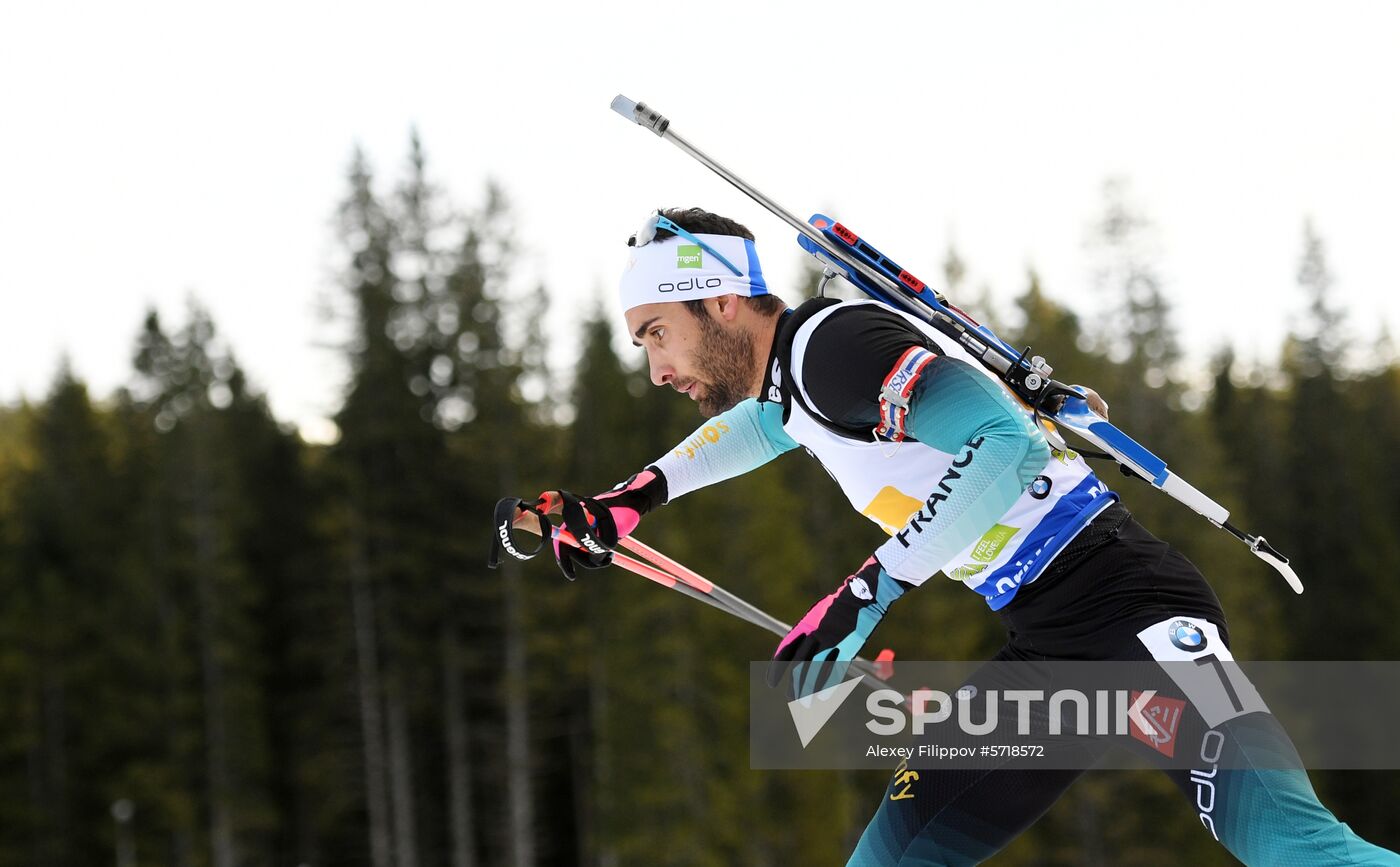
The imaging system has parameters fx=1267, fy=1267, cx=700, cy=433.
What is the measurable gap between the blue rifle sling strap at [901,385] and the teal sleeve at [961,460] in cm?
3

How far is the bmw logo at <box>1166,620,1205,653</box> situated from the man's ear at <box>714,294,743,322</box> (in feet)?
4.30

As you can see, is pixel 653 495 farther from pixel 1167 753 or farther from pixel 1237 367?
pixel 1237 367

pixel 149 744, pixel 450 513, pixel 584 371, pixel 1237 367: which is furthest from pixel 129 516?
pixel 1237 367

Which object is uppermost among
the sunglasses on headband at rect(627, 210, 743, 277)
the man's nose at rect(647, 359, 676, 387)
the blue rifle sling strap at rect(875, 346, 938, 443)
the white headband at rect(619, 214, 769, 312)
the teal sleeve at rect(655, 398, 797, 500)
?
the sunglasses on headband at rect(627, 210, 743, 277)

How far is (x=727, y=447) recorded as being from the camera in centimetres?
389

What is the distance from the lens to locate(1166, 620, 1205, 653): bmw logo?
2.89m

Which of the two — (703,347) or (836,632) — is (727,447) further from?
(836,632)

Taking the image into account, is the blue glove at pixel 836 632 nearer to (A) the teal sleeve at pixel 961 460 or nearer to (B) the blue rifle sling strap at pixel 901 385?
(A) the teal sleeve at pixel 961 460

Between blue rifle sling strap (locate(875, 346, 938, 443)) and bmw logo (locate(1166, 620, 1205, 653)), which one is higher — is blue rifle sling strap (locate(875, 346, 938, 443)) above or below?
above

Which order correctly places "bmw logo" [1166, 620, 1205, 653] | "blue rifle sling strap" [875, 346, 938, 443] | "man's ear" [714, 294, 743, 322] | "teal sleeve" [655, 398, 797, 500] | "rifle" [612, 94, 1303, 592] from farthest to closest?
1. "teal sleeve" [655, 398, 797, 500]
2. "man's ear" [714, 294, 743, 322]
3. "rifle" [612, 94, 1303, 592]
4. "bmw logo" [1166, 620, 1205, 653]
5. "blue rifle sling strap" [875, 346, 938, 443]

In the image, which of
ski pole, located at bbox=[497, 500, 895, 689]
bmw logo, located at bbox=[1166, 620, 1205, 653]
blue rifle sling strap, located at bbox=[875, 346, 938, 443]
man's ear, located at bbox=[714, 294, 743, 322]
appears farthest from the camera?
ski pole, located at bbox=[497, 500, 895, 689]

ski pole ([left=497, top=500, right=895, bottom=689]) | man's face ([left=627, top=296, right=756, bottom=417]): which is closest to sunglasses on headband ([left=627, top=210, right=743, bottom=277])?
man's face ([left=627, top=296, right=756, bottom=417])

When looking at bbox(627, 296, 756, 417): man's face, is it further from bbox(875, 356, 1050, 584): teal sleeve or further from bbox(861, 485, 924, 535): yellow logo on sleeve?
bbox(875, 356, 1050, 584): teal sleeve

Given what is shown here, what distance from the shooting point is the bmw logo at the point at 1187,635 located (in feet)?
9.49
